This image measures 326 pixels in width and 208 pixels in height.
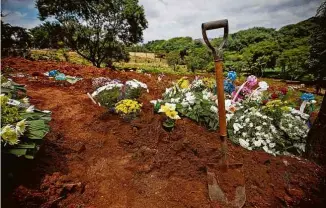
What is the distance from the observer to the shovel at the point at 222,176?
2316mm

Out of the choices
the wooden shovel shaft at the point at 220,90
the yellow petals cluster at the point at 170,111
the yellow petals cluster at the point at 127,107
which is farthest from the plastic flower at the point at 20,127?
the yellow petals cluster at the point at 170,111

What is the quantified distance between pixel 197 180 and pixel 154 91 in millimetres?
3306

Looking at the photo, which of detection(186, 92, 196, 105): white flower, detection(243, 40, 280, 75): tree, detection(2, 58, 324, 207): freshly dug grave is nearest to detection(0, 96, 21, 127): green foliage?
detection(2, 58, 324, 207): freshly dug grave

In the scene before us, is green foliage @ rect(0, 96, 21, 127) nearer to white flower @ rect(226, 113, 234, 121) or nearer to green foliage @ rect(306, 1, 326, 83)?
white flower @ rect(226, 113, 234, 121)

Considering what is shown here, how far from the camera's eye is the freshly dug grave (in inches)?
87.9

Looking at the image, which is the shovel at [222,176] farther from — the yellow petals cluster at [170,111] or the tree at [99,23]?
the tree at [99,23]

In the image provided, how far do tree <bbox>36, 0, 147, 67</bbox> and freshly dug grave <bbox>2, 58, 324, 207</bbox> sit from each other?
1116 cm

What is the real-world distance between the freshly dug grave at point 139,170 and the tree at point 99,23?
11.2 m

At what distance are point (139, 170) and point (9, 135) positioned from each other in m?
1.34

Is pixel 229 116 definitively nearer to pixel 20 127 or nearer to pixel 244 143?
pixel 244 143

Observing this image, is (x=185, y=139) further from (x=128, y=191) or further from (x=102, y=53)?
(x=102, y=53)

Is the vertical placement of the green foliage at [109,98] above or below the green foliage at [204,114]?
above

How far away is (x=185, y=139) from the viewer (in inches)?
126

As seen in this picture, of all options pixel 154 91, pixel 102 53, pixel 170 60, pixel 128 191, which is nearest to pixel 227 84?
pixel 154 91
